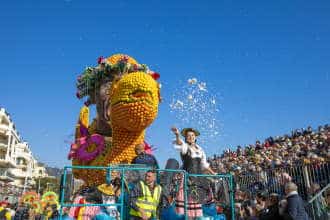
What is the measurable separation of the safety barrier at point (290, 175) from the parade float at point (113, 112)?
3.60 m

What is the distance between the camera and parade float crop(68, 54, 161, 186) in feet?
17.7

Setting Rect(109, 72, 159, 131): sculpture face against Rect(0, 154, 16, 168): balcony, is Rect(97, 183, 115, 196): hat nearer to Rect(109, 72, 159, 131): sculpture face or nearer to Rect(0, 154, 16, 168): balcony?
Rect(109, 72, 159, 131): sculpture face

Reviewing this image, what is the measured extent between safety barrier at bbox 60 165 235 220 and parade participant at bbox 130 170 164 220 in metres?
0.10

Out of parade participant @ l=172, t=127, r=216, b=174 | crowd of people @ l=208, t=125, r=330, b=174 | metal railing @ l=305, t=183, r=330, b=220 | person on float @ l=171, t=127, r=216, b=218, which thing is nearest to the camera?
person on float @ l=171, t=127, r=216, b=218

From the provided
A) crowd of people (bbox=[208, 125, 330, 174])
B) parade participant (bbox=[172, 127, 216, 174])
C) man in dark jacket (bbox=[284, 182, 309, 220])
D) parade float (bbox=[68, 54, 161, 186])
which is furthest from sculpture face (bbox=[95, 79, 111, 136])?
Result: crowd of people (bbox=[208, 125, 330, 174])

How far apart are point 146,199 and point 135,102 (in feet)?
5.83

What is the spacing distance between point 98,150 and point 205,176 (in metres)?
2.58

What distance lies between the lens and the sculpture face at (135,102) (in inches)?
211

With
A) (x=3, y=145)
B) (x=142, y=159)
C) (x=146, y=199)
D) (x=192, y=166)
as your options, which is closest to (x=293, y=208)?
(x=192, y=166)

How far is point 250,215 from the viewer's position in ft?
22.9

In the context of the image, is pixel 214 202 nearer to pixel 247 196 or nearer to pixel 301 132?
pixel 247 196

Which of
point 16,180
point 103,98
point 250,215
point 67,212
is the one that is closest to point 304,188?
point 250,215

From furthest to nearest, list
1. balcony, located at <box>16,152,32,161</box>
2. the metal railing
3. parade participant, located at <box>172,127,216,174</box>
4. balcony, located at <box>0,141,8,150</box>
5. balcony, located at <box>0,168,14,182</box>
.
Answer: balcony, located at <box>16,152,32,161</box> → balcony, located at <box>0,141,8,150</box> → balcony, located at <box>0,168,14,182</box> → the metal railing → parade participant, located at <box>172,127,216,174</box>

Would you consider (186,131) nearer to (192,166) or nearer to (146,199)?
(192,166)
